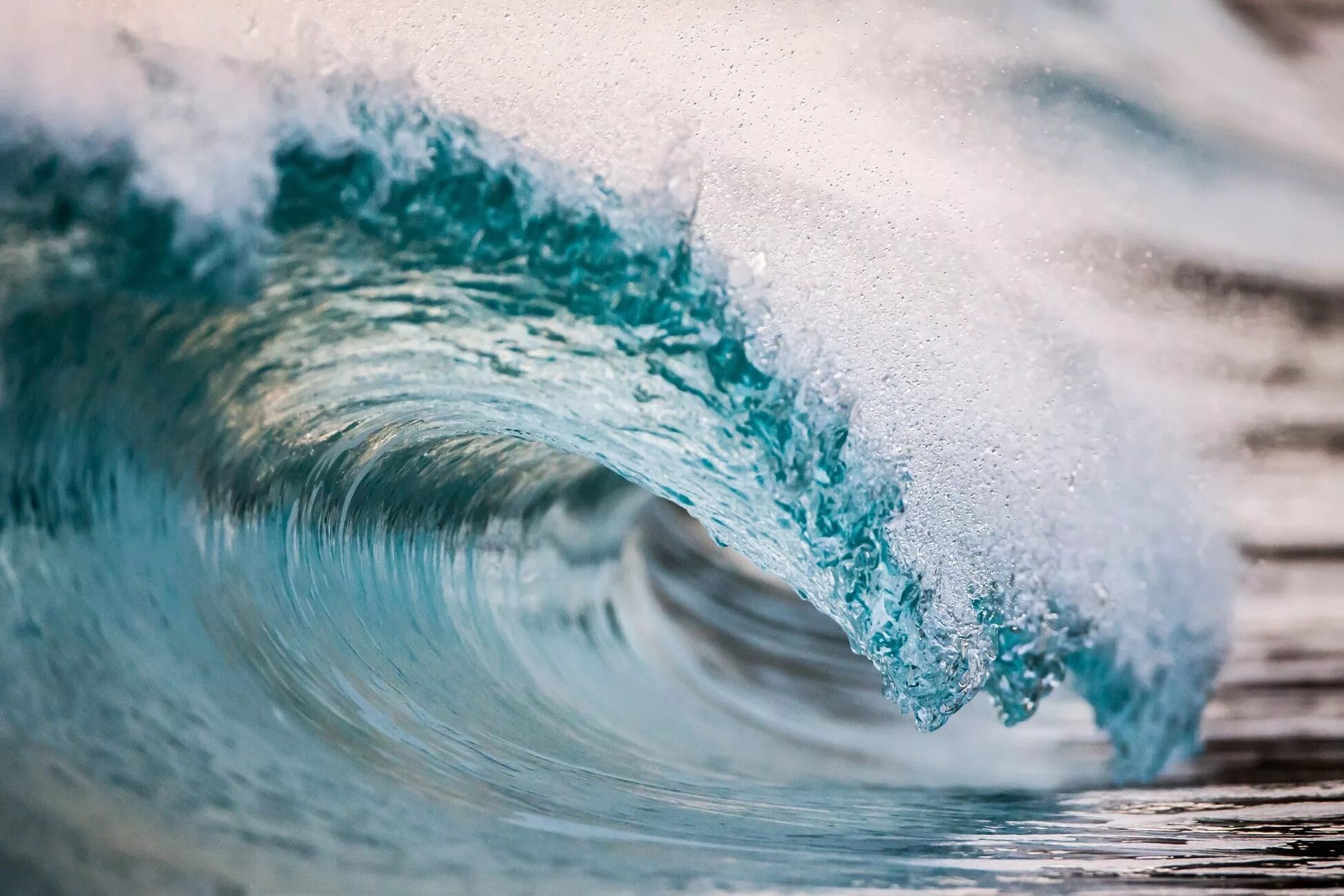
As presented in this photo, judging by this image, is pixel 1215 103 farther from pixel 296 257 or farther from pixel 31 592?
pixel 31 592

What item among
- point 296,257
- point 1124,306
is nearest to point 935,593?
point 1124,306

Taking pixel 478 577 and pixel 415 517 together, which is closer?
pixel 415 517

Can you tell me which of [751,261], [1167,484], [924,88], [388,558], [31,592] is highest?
[924,88]

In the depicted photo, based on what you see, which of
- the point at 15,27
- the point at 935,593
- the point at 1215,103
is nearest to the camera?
the point at 15,27

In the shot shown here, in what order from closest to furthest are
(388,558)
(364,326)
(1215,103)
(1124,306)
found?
(364,326) < (388,558) < (1124,306) < (1215,103)
